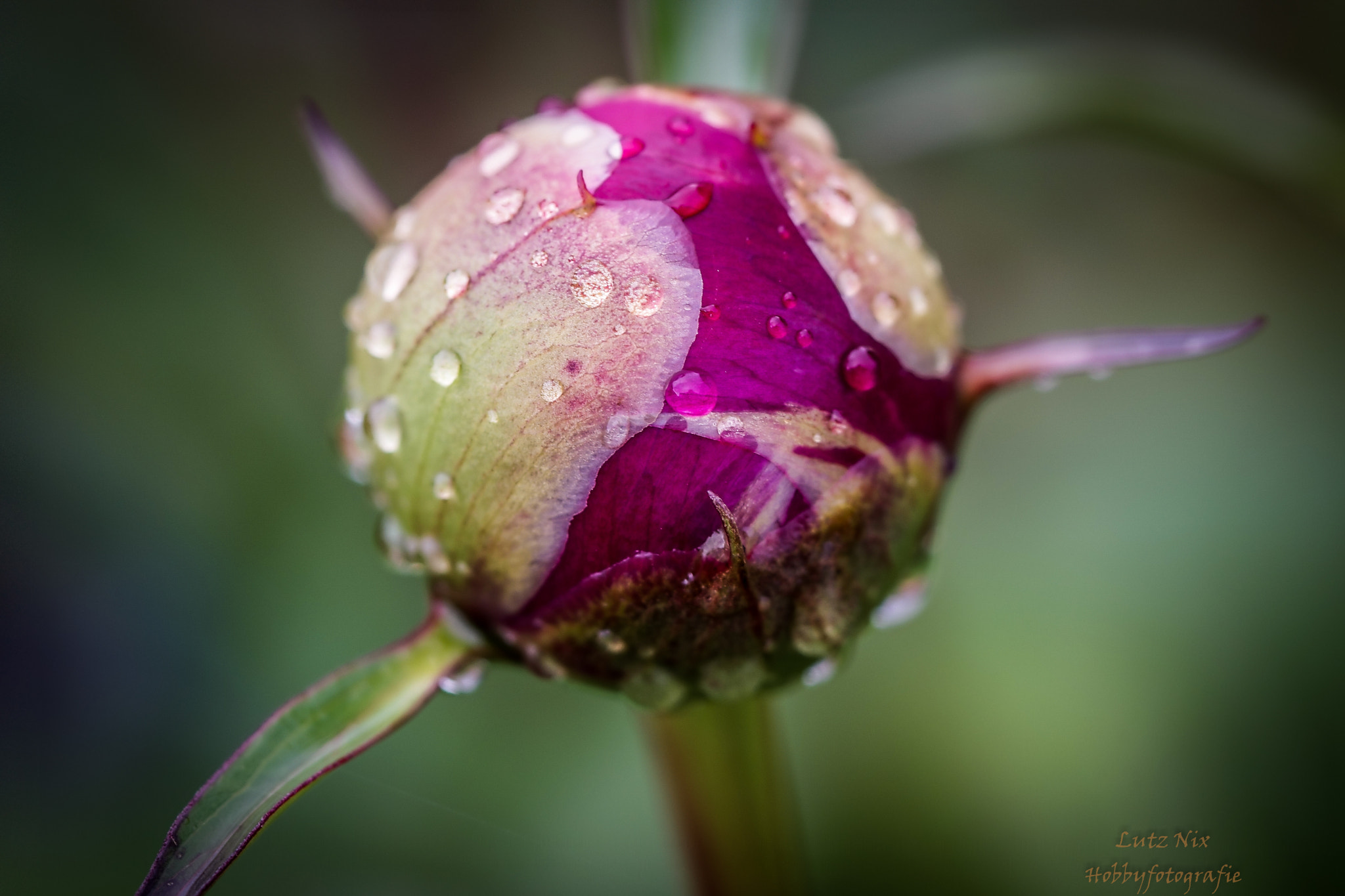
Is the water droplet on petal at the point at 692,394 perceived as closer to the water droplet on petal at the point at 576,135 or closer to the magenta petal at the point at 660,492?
the magenta petal at the point at 660,492

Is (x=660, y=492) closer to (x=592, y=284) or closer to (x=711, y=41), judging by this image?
(x=592, y=284)

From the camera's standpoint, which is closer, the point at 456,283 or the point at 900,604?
the point at 456,283

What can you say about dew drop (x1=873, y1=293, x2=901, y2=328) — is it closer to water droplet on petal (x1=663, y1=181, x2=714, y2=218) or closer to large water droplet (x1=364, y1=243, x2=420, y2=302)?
water droplet on petal (x1=663, y1=181, x2=714, y2=218)

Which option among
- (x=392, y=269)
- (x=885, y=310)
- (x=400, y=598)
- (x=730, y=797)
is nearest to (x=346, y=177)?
(x=392, y=269)

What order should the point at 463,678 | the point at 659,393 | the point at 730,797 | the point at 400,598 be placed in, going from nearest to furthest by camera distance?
1. the point at 659,393
2. the point at 463,678
3. the point at 730,797
4. the point at 400,598

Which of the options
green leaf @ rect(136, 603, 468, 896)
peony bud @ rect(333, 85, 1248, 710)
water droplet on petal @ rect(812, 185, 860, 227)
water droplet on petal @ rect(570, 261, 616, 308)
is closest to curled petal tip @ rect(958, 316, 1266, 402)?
peony bud @ rect(333, 85, 1248, 710)

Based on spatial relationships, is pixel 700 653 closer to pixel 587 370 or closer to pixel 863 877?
pixel 587 370
